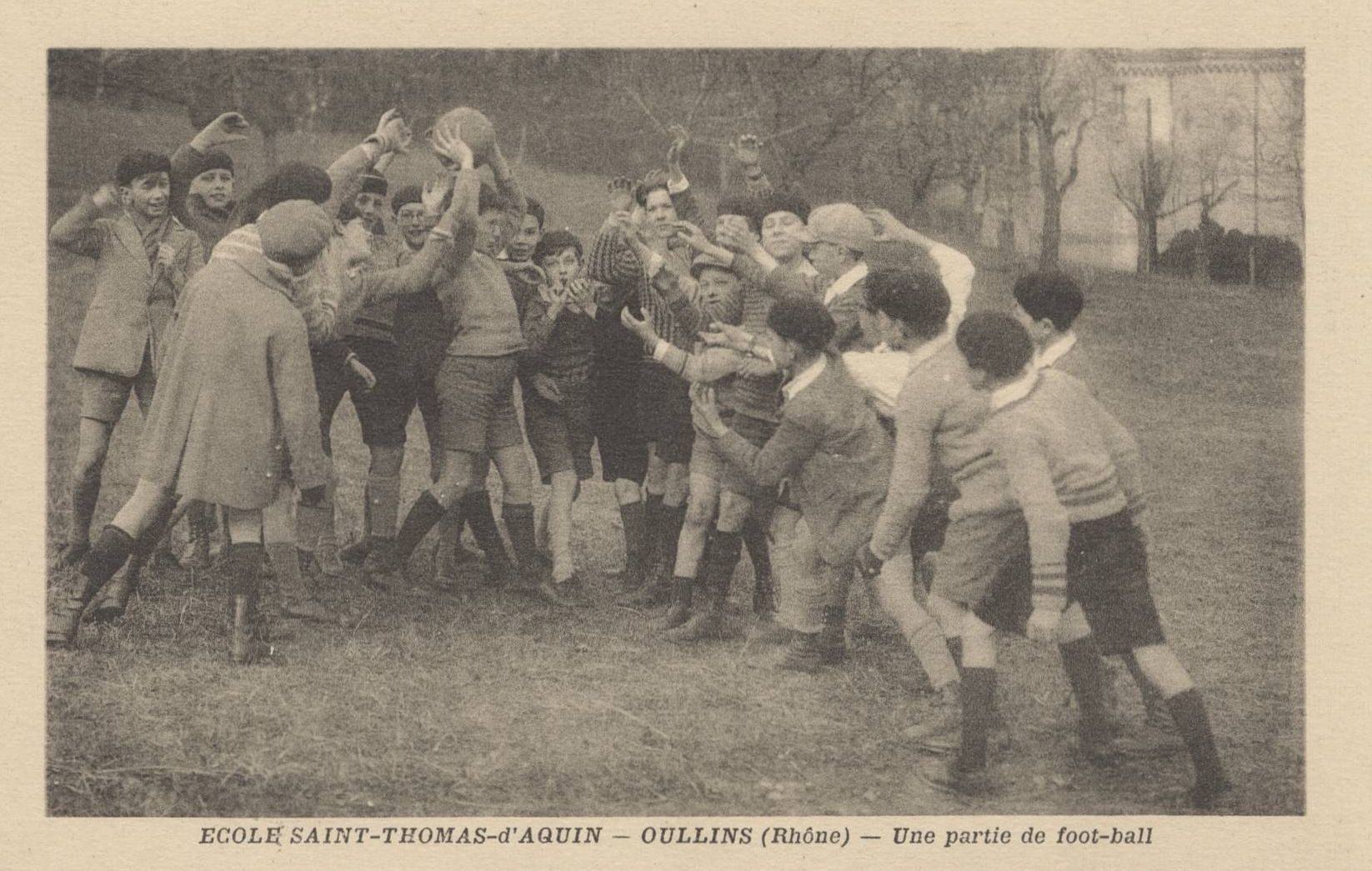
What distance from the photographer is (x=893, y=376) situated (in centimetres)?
445

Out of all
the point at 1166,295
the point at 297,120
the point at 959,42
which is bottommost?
the point at 1166,295

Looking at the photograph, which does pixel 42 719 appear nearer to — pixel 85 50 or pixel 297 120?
pixel 85 50

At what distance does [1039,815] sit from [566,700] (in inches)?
57.7

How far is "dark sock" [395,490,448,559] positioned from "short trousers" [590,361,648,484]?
28.4 inches

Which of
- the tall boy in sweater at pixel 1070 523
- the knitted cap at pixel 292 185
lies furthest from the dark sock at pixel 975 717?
the knitted cap at pixel 292 185

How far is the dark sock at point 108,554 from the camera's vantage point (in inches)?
169

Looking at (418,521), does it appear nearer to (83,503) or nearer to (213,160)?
(83,503)

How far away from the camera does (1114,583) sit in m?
3.68

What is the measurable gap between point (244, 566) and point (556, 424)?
1.43 metres

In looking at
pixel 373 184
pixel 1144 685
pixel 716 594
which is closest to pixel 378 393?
pixel 373 184

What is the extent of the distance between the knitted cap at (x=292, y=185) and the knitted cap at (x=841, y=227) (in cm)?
176

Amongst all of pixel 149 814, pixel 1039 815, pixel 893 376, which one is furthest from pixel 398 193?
pixel 1039 815

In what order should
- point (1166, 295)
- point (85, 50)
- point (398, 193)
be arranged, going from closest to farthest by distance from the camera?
point (85, 50)
point (398, 193)
point (1166, 295)

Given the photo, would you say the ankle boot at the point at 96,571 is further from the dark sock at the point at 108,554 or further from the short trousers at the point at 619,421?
the short trousers at the point at 619,421
